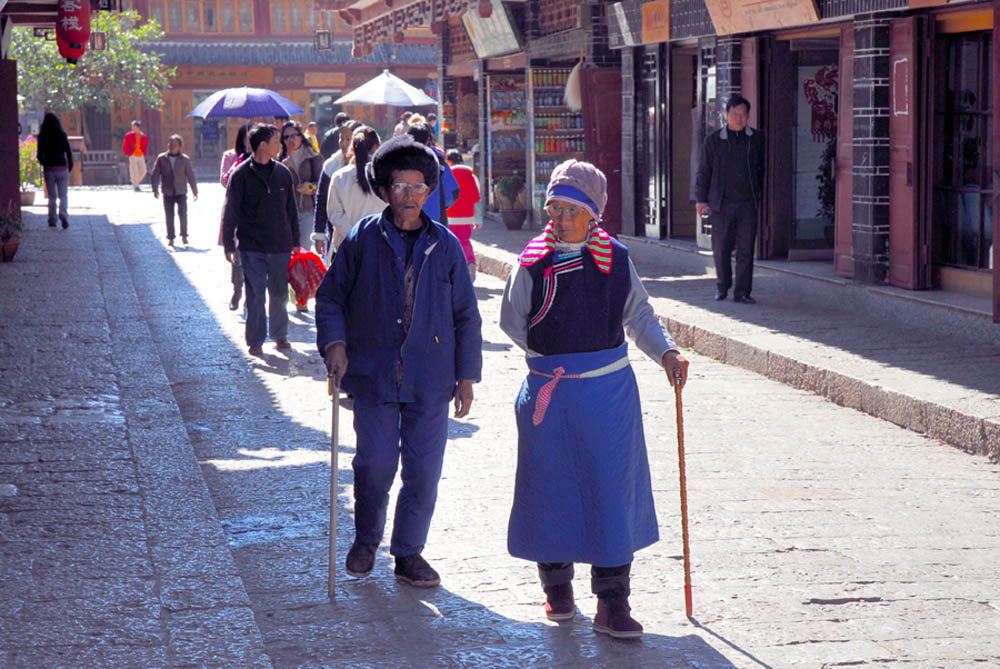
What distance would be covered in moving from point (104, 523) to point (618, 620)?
2.06 m

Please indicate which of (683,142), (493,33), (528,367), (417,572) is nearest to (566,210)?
(528,367)

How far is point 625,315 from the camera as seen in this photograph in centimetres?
472

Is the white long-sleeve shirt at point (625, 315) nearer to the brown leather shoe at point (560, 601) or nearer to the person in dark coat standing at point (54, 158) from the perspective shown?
the brown leather shoe at point (560, 601)

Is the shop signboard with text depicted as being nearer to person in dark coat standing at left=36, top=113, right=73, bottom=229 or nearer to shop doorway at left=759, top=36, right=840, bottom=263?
person in dark coat standing at left=36, top=113, right=73, bottom=229

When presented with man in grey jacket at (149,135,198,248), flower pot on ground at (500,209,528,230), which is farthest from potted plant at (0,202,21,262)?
flower pot on ground at (500,209,528,230)

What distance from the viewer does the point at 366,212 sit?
9570mm

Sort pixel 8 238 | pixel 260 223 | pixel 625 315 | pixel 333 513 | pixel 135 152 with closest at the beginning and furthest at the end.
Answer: pixel 625 315, pixel 333 513, pixel 260 223, pixel 8 238, pixel 135 152

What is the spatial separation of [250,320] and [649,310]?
5.85m

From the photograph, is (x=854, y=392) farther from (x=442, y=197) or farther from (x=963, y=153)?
(x=963, y=153)

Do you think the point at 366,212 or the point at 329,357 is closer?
the point at 329,357

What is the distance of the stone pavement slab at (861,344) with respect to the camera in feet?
25.2

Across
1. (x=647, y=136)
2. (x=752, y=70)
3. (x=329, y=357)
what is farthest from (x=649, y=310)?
(x=647, y=136)

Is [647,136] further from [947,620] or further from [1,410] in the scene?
[947,620]

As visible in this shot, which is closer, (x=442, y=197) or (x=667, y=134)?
(x=442, y=197)
